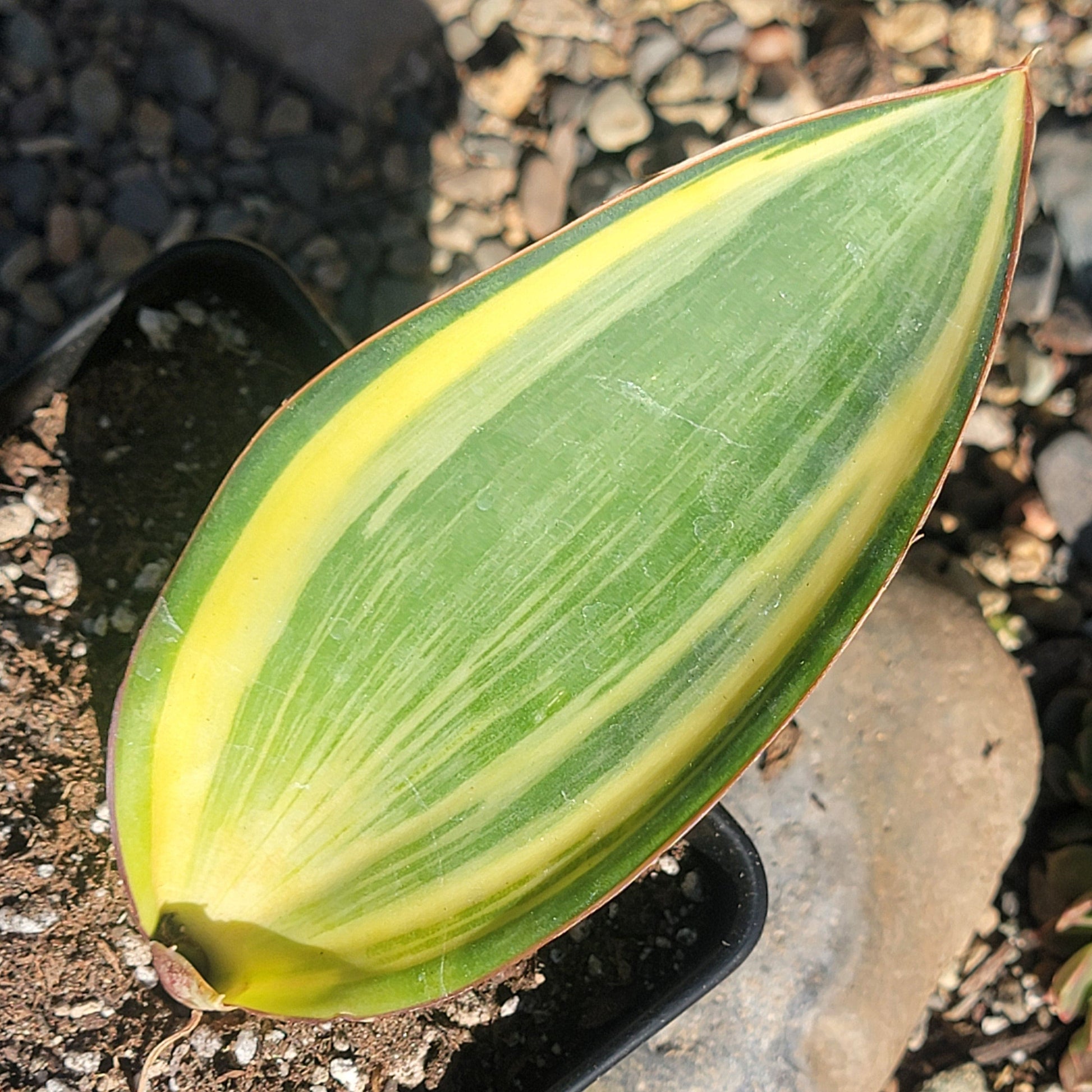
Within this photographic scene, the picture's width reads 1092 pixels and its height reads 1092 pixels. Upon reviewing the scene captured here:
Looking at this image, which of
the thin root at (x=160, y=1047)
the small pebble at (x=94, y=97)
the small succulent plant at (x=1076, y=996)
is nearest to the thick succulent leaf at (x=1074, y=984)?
the small succulent plant at (x=1076, y=996)

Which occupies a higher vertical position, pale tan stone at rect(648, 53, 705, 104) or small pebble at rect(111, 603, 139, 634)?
pale tan stone at rect(648, 53, 705, 104)

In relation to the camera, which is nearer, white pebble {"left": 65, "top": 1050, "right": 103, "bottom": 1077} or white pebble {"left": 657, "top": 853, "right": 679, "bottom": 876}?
white pebble {"left": 65, "top": 1050, "right": 103, "bottom": 1077}

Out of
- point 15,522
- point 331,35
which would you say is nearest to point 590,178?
point 331,35

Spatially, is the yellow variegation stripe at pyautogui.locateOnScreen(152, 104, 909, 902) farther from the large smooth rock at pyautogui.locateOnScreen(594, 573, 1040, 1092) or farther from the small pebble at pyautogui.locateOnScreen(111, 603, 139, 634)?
the large smooth rock at pyautogui.locateOnScreen(594, 573, 1040, 1092)

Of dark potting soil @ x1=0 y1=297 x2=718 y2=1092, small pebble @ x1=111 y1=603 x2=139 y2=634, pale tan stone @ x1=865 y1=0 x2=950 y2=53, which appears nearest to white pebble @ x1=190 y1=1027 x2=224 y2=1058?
dark potting soil @ x1=0 y1=297 x2=718 y2=1092

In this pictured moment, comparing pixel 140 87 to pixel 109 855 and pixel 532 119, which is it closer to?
pixel 532 119

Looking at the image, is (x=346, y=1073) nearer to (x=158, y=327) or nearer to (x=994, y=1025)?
(x=158, y=327)

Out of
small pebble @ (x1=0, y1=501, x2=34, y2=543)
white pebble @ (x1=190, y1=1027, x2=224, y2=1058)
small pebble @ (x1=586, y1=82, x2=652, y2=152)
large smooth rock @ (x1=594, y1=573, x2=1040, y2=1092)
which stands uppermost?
small pebble @ (x1=586, y1=82, x2=652, y2=152)
